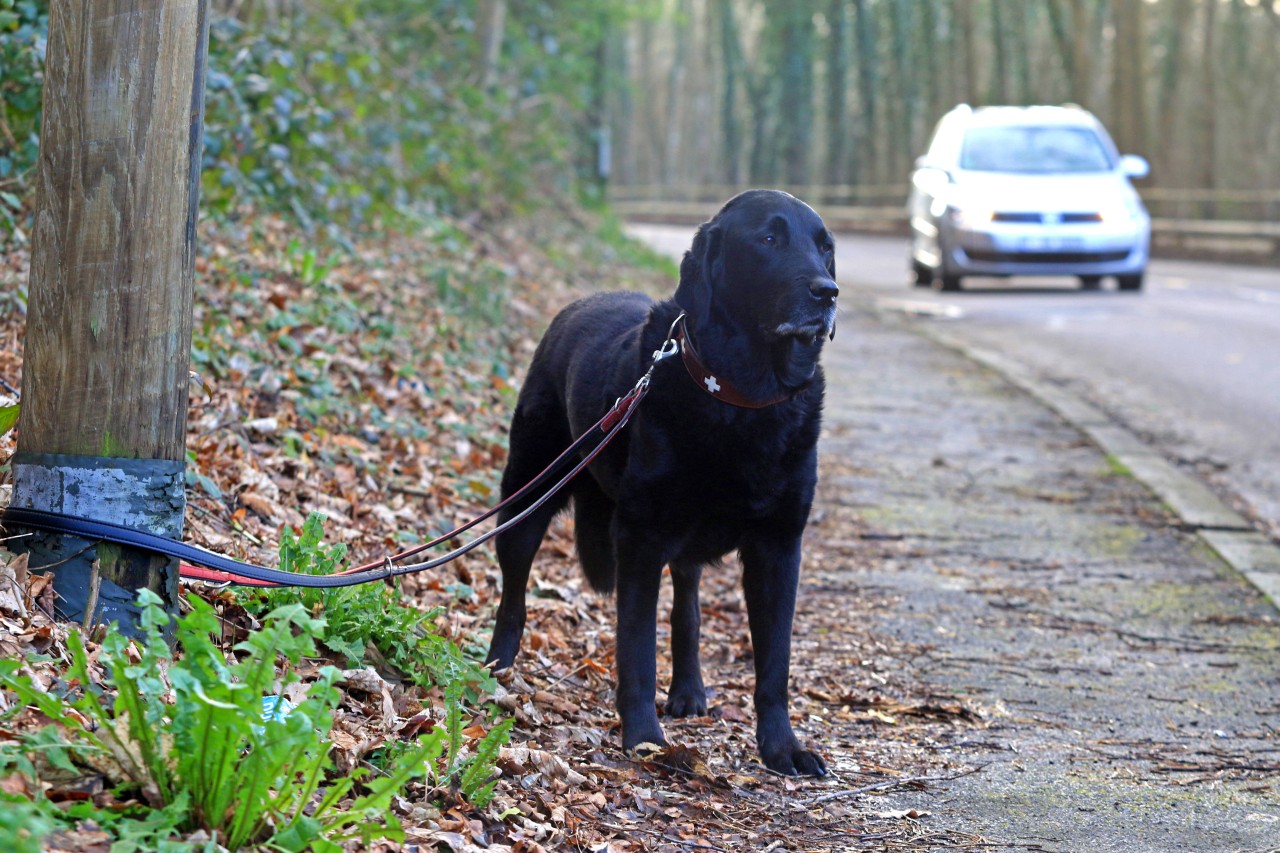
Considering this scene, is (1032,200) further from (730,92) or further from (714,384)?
(730,92)

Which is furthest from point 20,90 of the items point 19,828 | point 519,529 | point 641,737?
point 19,828

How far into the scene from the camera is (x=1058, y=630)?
5.42 m

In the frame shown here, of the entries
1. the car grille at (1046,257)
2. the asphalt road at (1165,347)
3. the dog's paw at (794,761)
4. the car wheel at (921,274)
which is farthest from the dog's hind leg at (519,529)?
the car wheel at (921,274)

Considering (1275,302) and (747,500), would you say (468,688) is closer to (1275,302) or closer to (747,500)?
(747,500)

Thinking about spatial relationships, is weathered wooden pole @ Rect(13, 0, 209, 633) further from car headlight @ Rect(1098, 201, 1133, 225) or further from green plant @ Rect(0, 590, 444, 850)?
car headlight @ Rect(1098, 201, 1133, 225)

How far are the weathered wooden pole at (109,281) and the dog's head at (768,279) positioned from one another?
1.44 meters

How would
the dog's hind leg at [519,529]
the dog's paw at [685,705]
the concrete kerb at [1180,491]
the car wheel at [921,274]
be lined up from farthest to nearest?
the car wheel at [921,274]
the concrete kerb at [1180,491]
the dog's hind leg at [519,529]
the dog's paw at [685,705]

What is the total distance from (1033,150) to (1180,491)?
1078 centimetres

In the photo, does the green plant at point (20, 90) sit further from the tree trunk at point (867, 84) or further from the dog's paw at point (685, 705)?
the tree trunk at point (867, 84)

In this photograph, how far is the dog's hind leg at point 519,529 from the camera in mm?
4520

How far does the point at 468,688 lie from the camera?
3963 millimetres

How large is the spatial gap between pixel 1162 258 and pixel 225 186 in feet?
80.0

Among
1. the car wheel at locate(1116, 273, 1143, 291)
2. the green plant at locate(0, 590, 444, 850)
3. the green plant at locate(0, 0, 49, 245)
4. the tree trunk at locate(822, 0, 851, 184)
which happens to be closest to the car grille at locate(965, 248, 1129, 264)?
the car wheel at locate(1116, 273, 1143, 291)

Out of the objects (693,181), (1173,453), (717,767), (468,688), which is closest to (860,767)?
(717,767)
